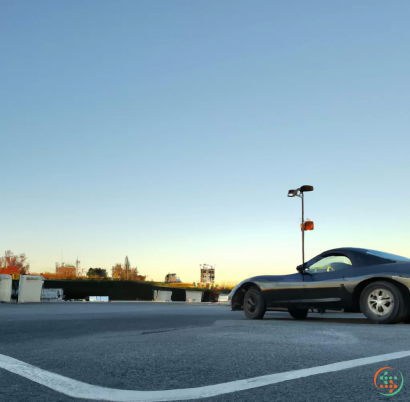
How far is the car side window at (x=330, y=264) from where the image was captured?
368 inches

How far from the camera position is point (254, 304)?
10.2m

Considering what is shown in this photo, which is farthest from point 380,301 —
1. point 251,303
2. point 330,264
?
point 251,303

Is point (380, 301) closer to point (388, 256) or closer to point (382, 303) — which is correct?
point (382, 303)

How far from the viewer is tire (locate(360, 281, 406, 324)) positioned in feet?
27.0

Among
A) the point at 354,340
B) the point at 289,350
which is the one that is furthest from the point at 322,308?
the point at 289,350

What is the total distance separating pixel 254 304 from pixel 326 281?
5.17 feet

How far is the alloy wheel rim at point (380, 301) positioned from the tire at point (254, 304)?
7.12 ft

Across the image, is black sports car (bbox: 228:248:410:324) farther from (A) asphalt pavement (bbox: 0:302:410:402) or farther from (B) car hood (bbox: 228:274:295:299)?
(A) asphalt pavement (bbox: 0:302:410:402)

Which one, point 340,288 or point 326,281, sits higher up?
point 326,281

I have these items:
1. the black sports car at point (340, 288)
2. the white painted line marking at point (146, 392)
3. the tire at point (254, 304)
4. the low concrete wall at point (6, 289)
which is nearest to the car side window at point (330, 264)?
the black sports car at point (340, 288)

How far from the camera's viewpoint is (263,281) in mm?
10172

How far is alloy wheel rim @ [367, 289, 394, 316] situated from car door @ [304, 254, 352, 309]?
1.98 ft

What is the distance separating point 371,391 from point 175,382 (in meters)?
1.33

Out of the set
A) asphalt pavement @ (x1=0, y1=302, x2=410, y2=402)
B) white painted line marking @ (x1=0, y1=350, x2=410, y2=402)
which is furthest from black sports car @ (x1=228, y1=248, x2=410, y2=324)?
white painted line marking @ (x1=0, y1=350, x2=410, y2=402)
